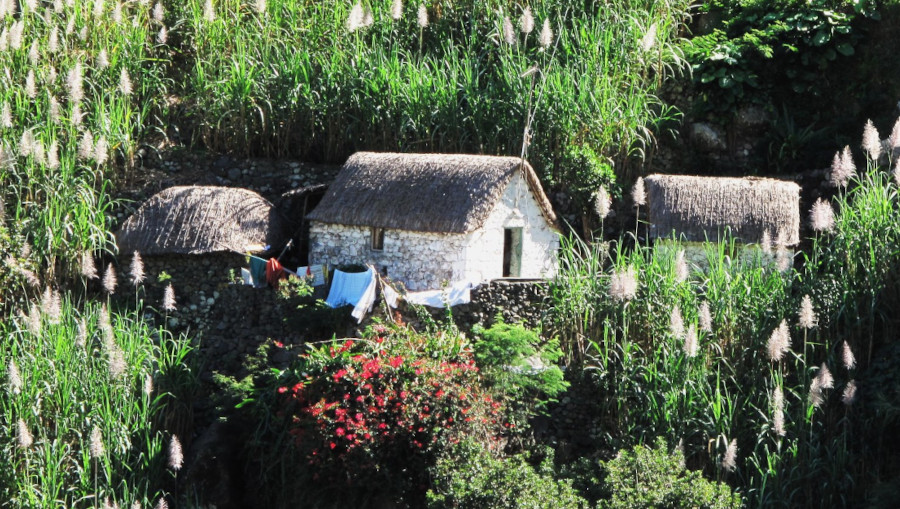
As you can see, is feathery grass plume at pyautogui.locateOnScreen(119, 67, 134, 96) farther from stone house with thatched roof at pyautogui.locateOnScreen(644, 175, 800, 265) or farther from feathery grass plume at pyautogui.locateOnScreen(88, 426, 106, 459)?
stone house with thatched roof at pyautogui.locateOnScreen(644, 175, 800, 265)

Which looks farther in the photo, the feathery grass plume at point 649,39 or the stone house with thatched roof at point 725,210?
the feathery grass plume at point 649,39

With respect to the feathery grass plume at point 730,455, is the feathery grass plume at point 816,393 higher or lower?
higher

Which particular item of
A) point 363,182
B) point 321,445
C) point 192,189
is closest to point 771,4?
point 363,182

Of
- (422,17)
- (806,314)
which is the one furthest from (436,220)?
(422,17)

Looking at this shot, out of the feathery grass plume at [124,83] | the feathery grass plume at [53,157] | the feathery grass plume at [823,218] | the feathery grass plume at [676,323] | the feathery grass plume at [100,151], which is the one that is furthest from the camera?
the feathery grass plume at [124,83]

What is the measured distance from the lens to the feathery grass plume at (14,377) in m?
18.6

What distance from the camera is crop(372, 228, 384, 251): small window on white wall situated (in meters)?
21.0

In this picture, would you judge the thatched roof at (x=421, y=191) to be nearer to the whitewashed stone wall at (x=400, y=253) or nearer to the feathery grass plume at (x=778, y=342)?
the whitewashed stone wall at (x=400, y=253)

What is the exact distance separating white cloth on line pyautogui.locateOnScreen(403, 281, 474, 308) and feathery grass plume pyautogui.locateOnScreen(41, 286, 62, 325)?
4802mm

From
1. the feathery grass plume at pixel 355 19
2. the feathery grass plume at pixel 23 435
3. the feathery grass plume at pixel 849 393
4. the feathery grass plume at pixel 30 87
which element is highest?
the feathery grass plume at pixel 355 19

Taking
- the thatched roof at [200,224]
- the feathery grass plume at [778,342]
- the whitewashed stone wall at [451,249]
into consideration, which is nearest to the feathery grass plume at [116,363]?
the thatched roof at [200,224]

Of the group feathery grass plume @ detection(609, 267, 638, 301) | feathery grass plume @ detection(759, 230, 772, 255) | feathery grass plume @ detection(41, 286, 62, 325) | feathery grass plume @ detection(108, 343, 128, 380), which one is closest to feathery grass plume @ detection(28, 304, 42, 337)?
feathery grass plume @ detection(41, 286, 62, 325)

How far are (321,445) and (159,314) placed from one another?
191 inches

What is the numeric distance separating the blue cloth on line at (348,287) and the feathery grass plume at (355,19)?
550cm
